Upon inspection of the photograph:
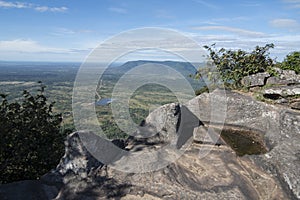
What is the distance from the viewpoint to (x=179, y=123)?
29.3 feet

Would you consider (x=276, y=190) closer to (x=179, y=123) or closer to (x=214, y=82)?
(x=179, y=123)

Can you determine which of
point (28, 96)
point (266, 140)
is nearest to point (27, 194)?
point (28, 96)

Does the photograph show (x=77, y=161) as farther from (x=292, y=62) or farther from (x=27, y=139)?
(x=292, y=62)

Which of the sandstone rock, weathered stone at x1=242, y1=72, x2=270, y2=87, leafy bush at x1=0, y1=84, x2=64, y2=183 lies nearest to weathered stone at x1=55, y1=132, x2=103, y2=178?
leafy bush at x1=0, y1=84, x2=64, y2=183

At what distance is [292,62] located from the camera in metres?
10.8

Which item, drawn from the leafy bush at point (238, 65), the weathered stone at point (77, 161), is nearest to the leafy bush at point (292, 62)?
the leafy bush at point (238, 65)

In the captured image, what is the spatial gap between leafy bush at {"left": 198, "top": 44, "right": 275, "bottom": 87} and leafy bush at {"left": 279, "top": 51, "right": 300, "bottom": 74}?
0.49 m

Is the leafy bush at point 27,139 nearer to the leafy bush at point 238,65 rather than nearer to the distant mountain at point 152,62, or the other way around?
the distant mountain at point 152,62

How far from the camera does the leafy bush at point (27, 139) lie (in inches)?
360

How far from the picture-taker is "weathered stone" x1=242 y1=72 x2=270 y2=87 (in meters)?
10.4

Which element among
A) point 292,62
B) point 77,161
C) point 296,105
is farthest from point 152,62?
point 292,62

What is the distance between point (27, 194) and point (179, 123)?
17.4ft

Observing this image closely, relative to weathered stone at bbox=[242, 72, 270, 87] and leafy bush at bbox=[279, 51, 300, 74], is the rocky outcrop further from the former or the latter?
leafy bush at bbox=[279, 51, 300, 74]

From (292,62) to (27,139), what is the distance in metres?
11.6
